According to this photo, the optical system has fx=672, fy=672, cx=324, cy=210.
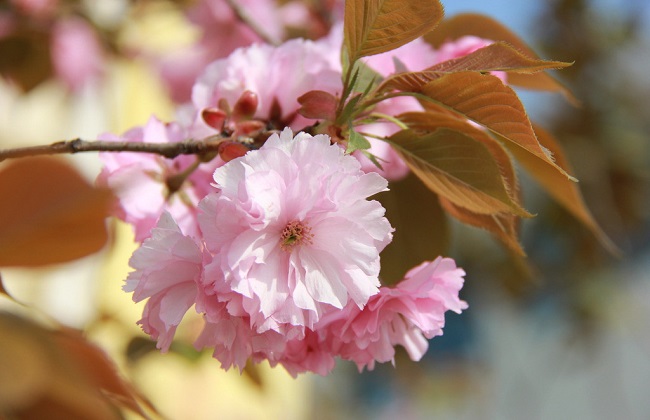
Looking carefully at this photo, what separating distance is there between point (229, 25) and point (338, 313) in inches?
21.9

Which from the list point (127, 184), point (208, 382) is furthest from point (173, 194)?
point (208, 382)

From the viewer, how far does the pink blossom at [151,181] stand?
1.22 ft

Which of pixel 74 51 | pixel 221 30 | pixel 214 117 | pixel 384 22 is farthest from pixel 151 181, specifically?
pixel 74 51

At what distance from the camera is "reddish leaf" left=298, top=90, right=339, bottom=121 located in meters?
0.34

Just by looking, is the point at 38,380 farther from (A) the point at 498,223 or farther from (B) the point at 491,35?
(B) the point at 491,35

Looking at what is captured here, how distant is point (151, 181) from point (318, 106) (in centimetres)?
11

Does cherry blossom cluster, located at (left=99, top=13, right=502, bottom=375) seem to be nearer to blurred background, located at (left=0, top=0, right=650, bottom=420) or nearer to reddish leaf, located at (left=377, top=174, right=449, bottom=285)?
reddish leaf, located at (left=377, top=174, right=449, bottom=285)

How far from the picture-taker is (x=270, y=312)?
28 cm

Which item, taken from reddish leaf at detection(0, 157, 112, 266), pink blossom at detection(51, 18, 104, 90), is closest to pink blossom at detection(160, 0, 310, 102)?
pink blossom at detection(51, 18, 104, 90)

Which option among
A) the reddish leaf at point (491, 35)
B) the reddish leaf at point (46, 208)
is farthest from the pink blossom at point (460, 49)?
the reddish leaf at point (46, 208)

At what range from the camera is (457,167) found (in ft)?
1.13

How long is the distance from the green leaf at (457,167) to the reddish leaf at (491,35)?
0.11 meters

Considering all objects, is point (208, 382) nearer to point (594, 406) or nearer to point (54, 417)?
point (54, 417)

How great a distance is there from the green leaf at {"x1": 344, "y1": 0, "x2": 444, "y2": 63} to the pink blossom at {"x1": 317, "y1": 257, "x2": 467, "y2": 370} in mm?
110
